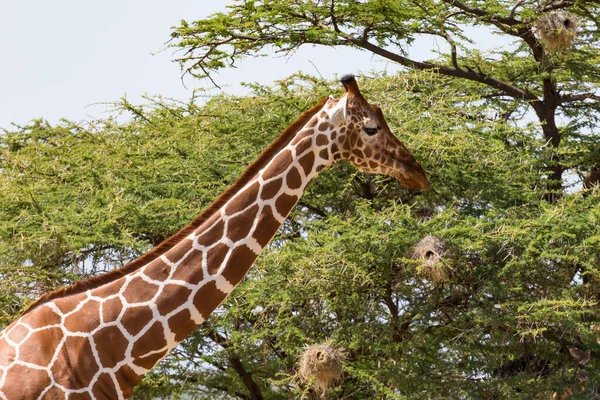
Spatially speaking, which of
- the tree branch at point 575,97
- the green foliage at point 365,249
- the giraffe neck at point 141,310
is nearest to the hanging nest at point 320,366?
the green foliage at point 365,249

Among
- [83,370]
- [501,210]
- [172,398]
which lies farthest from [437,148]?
[83,370]

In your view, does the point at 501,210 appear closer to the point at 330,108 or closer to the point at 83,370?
the point at 330,108

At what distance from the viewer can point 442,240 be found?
13.7 m

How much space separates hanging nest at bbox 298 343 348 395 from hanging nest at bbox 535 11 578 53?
6.31 metres

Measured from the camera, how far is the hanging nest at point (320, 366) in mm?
13000

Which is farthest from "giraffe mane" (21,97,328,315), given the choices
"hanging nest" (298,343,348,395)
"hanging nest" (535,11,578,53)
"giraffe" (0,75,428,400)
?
"hanging nest" (535,11,578,53)

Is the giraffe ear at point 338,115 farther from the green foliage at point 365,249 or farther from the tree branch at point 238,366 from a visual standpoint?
the tree branch at point 238,366

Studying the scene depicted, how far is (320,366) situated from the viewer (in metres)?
13.0

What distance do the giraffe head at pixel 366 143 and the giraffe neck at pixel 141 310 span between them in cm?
54

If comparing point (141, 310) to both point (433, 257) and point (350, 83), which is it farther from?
point (433, 257)

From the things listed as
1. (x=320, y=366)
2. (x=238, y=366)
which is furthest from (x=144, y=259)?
(x=238, y=366)

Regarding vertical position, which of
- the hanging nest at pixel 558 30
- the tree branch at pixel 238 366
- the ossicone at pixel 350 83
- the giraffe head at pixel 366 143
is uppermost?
the hanging nest at pixel 558 30

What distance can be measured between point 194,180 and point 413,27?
471 cm

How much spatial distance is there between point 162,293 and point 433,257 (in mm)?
6100
